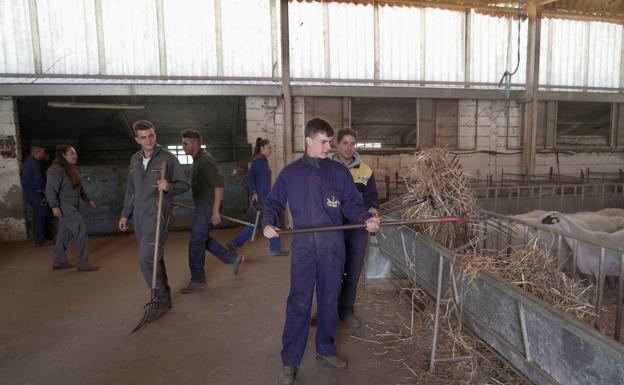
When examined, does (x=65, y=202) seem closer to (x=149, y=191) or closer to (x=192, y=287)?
(x=192, y=287)

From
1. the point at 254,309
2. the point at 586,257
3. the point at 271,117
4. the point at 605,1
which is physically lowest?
the point at 254,309

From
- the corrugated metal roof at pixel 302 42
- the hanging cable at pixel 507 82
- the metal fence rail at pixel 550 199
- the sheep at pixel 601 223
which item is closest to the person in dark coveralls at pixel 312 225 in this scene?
the sheep at pixel 601 223

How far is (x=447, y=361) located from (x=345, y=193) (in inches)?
55.6

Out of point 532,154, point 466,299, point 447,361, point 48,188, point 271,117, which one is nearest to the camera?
point 466,299

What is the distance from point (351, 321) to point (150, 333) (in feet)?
5.92

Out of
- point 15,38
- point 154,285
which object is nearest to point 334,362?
point 154,285

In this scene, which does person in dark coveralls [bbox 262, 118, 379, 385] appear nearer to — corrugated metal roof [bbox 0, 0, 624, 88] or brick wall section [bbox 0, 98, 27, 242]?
corrugated metal roof [bbox 0, 0, 624, 88]

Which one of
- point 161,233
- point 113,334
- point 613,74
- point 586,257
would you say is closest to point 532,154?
point 613,74

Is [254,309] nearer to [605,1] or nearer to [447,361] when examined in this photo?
[447,361]

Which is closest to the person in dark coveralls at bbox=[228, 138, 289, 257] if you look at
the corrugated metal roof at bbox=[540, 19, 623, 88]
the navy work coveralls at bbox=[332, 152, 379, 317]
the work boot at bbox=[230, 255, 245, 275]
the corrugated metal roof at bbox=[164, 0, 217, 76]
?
the work boot at bbox=[230, 255, 245, 275]

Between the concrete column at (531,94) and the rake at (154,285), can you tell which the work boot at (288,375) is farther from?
the concrete column at (531,94)

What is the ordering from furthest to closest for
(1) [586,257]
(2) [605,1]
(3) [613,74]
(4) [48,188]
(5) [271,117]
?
(3) [613,74]
(2) [605,1]
(5) [271,117]
(4) [48,188]
(1) [586,257]

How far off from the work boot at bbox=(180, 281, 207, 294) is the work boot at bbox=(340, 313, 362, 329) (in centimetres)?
184

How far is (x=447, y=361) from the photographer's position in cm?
287
